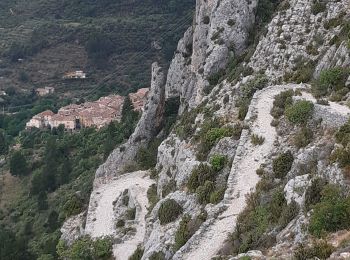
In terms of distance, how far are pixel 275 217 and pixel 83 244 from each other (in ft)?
46.4

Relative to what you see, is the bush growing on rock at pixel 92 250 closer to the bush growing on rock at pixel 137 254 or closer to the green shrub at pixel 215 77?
the bush growing on rock at pixel 137 254

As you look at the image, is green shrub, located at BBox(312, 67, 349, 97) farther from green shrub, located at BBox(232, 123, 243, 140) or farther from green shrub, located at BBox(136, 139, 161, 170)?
green shrub, located at BBox(136, 139, 161, 170)

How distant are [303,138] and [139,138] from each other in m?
25.2

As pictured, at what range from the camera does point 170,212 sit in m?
22.9

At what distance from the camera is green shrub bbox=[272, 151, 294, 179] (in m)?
19.7

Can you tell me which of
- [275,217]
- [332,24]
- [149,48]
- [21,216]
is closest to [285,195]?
[275,217]

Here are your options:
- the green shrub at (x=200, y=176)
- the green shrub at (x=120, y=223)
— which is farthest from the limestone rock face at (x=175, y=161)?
the green shrub at (x=120, y=223)

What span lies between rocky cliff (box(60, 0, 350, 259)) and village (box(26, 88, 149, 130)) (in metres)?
43.1

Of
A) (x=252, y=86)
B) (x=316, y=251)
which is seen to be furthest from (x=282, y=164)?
(x=252, y=86)

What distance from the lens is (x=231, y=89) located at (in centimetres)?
3123

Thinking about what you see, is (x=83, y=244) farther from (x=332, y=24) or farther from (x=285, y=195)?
(x=332, y=24)

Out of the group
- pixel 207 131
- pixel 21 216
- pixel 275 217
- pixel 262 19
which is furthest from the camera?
pixel 21 216

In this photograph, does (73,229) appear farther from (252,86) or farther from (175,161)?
(252,86)

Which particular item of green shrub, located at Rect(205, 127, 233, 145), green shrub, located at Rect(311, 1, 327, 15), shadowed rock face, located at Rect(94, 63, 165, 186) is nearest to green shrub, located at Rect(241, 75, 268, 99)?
green shrub, located at Rect(205, 127, 233, 145)
